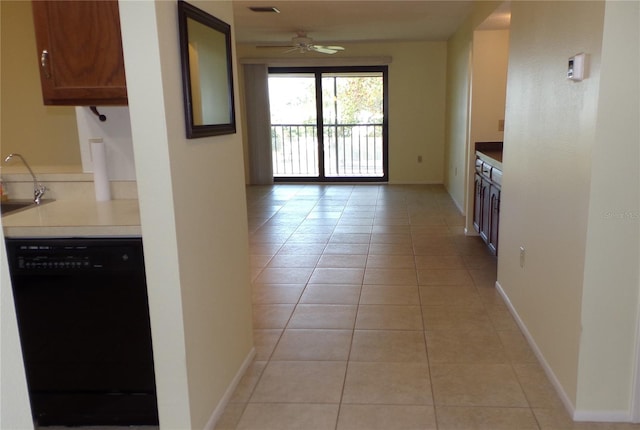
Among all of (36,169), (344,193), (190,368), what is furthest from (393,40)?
(190,368)

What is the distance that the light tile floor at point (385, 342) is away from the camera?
2.13 metres

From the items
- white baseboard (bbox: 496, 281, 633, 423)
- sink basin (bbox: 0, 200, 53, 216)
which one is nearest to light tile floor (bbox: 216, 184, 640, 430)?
white baseboard (bbox: 496, 281, 633, 423)

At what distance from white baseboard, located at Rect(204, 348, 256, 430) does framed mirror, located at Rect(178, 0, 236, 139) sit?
1142mm

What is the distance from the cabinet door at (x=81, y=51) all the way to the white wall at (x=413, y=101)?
250 inches

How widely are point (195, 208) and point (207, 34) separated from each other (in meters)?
0.70

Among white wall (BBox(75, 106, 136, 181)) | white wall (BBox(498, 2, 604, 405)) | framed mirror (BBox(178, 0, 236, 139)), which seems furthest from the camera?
white wall (BBox(75, 106, 136, 181))

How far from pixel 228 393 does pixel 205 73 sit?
139cm

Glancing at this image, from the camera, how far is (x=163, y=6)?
5.22ft

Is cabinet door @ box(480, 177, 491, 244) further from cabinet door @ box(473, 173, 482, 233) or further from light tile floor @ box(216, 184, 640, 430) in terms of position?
light tile floor @ box(216, 184, 640, 430)

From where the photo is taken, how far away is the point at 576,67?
6.43ft

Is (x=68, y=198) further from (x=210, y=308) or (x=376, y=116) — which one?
(x=376, y=116)

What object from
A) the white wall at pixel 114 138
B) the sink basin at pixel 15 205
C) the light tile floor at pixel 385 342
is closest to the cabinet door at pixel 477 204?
the light tile floor at pixel 385 342

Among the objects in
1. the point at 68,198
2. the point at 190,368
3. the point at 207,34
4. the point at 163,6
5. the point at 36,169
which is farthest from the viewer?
the point at 36,169

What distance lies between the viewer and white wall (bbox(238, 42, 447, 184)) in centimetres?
805
